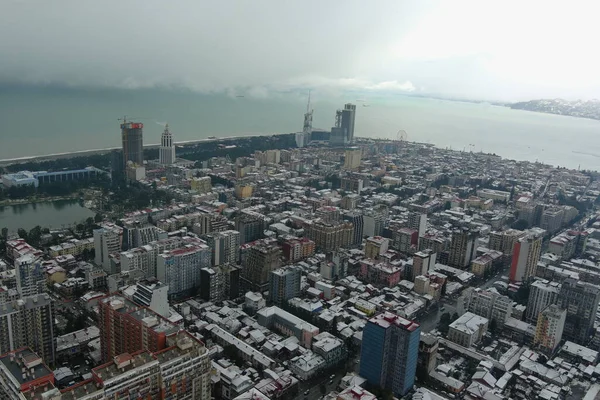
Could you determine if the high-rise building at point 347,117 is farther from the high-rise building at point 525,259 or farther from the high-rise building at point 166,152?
the high-rise building at point 525,259

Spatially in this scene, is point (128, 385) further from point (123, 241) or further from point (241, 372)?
point (123, 241)

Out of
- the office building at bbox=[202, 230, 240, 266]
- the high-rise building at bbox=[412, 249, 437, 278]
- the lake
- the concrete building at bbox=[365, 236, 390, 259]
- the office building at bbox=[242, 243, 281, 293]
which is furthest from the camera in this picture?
the lake

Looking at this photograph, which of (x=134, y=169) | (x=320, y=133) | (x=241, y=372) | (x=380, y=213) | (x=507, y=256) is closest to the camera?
(x=241, y=372)

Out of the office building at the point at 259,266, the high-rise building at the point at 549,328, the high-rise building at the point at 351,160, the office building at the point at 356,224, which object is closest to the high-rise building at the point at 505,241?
the office building at the point at 356,224

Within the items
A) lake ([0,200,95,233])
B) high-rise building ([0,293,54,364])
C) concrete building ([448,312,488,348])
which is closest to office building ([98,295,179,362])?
high-rise building ([0,293,54,364])

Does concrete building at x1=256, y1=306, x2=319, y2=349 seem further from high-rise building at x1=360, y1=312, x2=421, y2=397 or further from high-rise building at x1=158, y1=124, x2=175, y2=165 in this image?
high-rise building at x1=158, y1=124, x2=175, y2=165

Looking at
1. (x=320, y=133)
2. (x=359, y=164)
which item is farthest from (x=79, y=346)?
(x=320, y=133)
